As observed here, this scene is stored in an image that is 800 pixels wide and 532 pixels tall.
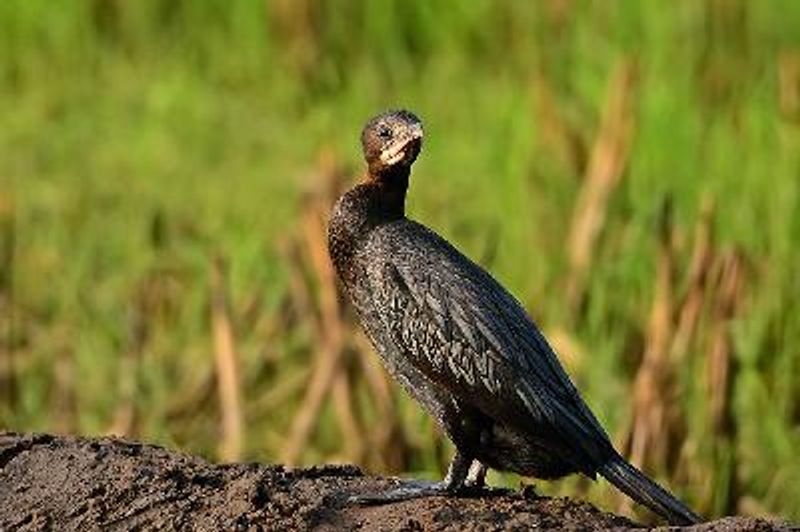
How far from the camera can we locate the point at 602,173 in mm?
6551

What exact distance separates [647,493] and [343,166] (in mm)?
3230

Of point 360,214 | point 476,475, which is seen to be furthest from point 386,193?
point 476,475

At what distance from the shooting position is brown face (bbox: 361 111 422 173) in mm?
3922

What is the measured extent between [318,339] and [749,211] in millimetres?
1060

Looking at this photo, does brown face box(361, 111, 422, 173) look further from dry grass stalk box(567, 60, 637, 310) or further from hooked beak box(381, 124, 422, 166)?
dry grass stalk box(567, 60, 637, 310)

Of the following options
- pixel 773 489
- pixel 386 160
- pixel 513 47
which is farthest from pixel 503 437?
pixel 513 47

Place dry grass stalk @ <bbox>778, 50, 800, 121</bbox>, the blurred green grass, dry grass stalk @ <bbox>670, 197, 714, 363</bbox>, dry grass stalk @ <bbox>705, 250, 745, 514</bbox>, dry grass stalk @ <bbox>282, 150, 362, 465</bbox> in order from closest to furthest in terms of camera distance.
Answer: dry grass stalk @ <bbox>705, 250, 745, 514</bbox> → dry grass stalk @ <bbox>670, 197, 714, 363</bbox> → dry grass stalk @ <bbox>282, 150, 362, 465</bbox> → the blurred green grass → dry grass stalk @ <bbox>778, 50, 800, 121</bbox>

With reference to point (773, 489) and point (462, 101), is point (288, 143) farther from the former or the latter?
point (773, 489)

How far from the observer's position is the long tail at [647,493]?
12.5 feet

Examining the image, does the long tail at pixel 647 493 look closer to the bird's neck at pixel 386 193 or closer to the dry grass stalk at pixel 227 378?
the bird's neck at pixel 386 193

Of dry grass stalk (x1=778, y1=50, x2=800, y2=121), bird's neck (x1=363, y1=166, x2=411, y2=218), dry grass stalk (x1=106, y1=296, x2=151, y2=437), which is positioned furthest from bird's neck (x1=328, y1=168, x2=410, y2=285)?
dry grass stalk (x1=778, y1=50, x2=800, y2=121)

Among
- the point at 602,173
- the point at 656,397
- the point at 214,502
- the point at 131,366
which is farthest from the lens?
the point at 602,173

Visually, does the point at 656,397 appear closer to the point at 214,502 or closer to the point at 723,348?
the point at 723,348

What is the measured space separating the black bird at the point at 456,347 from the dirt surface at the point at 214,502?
2.2 inches
